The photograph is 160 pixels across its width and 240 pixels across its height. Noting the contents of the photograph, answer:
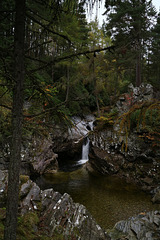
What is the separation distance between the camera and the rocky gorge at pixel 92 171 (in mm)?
4668

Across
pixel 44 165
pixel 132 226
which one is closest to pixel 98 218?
pixel 132 226

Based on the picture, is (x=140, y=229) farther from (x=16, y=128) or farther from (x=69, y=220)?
(x=16, y=128)

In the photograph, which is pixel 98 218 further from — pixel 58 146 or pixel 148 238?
pixel 58 146

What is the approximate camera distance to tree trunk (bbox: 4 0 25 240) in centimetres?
288

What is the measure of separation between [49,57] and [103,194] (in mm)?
13019

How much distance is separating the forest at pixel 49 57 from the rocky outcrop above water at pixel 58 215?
1.89m

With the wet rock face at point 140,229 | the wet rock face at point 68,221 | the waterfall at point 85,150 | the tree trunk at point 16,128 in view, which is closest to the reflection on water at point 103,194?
the wet rock face at point 140,229

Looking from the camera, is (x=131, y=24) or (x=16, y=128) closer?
(x=16, y=128)

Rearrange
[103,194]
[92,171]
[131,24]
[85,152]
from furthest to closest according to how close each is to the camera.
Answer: [85,152]
[131,24]
[92,171]
[103,194]

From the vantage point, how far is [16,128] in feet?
9.68

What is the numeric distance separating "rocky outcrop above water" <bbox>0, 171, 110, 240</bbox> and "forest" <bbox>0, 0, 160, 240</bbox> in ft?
6.20

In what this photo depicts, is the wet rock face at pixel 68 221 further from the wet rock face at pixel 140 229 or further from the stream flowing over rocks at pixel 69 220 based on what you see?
the wet rock face at pixel 140 229

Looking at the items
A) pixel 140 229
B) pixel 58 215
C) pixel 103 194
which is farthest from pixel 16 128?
pixel 103 194

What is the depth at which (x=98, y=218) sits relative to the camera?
6562mm
